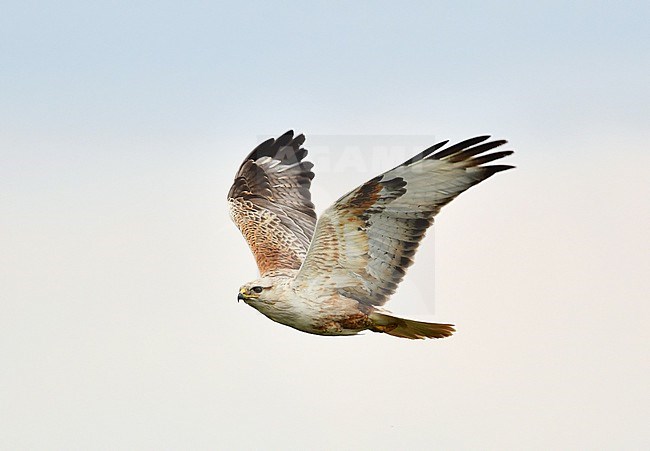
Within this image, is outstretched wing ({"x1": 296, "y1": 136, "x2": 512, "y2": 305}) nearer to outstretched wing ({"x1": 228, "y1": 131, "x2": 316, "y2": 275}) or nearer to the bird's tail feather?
the bird's tail feather

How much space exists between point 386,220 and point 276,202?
4121mm

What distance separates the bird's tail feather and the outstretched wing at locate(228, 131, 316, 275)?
1.80m

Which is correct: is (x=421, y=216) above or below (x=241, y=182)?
below

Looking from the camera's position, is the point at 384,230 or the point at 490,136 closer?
the point at 490,136

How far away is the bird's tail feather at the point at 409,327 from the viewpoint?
11.6 meters

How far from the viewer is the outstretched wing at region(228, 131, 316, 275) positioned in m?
13.6

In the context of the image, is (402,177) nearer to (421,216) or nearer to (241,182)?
(421,216)

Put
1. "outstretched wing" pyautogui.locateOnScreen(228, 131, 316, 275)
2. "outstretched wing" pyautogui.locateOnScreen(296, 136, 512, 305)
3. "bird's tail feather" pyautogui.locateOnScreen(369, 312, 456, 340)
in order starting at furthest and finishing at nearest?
"outstretched wing" pyautogui.locateOnScreen(228, 131, 316, 275) < "bird's tail feather" pyautogui.locateOnScreen(369, 312, 456, 340) < "outstretched wing" pyautogui.locateOnScreen(296, 136, 512, 305)

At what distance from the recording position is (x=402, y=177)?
35.1ft

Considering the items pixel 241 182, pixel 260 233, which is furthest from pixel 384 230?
pixel 241 182

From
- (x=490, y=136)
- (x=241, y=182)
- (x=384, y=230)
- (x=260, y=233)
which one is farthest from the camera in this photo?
(x=241, y=182)

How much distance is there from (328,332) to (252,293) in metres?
0.95

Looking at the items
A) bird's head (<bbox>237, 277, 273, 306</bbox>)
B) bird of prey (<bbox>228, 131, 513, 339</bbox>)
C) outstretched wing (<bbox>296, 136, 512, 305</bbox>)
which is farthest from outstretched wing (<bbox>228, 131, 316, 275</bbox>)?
outstretched wing (<bbox>296, 136, 512, 305</bbox>)

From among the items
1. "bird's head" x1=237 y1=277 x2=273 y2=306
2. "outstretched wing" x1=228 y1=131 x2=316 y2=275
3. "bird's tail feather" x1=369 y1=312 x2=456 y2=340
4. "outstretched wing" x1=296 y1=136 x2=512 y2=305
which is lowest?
"bird's tail feather" x1=369 y1=312 x2=456 y2=340
